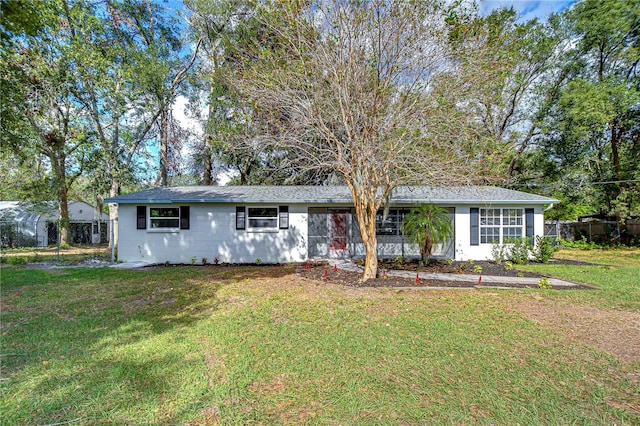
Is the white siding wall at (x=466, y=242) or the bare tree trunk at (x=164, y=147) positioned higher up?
the bare tree trunk at (x=164, y=147)

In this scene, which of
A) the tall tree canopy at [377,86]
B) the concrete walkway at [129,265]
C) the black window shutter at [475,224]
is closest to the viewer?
the tall tree canopy at [377,86]

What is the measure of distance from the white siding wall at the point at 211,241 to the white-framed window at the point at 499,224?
727 cm

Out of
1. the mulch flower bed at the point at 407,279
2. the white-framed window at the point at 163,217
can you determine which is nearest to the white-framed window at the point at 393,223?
the mulch flower bed at the point at 407,279

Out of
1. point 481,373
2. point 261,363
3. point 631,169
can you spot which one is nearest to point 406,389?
point 481,373

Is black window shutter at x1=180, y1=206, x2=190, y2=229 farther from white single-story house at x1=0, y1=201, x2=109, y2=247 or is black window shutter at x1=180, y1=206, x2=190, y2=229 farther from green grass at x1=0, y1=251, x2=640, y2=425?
white single-story house at x1=0, y1=201, x2=109, y2=247

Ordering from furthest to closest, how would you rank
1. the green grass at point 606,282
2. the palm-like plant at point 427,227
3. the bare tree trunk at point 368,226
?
1. the palm-like plant at point 427,227
2. the bare tree trunk at point 368,226
3. the green grass at point 606,282

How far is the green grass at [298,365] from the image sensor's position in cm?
253

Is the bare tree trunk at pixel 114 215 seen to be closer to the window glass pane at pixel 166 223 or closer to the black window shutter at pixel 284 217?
the window glass pane at pixel 166 223

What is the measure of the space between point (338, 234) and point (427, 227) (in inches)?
141

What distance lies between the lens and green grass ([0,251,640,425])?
99.6 inches

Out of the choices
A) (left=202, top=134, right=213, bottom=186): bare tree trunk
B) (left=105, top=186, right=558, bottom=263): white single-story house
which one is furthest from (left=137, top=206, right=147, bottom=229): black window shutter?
(left=202, top=134, right=213, bottom=186): bare tree trunk

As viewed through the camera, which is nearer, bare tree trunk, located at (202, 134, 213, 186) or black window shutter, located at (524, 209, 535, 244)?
black window shutter, located at (524, 209, 535, 244)

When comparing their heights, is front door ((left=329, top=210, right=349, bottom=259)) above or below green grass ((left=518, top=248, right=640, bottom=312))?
above

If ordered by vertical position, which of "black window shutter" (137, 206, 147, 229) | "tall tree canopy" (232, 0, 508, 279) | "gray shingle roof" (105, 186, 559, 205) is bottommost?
"black window shutter" (137, 206, 147, 229)
